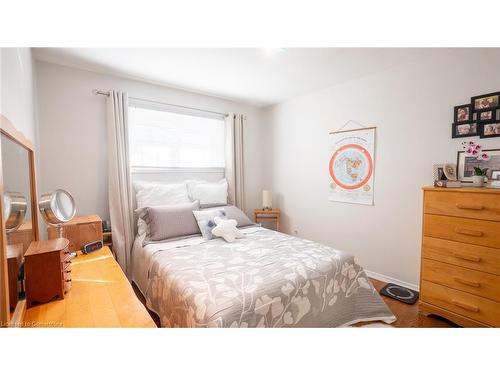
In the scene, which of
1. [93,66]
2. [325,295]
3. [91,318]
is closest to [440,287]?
[325,295]

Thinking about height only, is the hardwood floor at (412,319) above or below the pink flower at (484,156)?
below

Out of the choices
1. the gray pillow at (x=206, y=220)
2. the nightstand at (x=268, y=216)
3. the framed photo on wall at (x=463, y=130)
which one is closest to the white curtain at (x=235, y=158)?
the nightstand at (x=268, y=216)

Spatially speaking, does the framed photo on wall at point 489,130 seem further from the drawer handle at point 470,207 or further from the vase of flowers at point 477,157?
the drawer handle at point 470,207

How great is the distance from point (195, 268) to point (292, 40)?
1489mm

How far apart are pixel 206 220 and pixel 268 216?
147 cm

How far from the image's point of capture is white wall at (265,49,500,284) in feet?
6.86

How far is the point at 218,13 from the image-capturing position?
2.33 ft

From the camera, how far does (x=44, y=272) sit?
0.97 metres

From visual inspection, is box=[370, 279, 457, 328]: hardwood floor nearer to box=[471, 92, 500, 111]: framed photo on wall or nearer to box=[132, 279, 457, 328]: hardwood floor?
box=[132, 279, 457, 328]: hardwood floor

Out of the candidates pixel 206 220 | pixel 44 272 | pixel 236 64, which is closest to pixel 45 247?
pixel 44 272

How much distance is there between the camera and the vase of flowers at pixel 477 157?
183 centimetres

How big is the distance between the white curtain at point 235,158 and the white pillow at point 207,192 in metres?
0.29

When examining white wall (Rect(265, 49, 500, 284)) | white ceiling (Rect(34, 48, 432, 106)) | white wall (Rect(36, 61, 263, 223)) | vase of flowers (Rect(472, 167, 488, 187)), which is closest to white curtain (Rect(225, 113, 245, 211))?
white ceiling (Rect(34, 48, 432, 106))

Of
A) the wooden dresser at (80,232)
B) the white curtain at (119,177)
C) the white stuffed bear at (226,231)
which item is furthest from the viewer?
the white curtain at (119,177)
